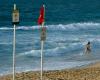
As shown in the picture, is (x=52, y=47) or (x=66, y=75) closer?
(x=66, y=75)

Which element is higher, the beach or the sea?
the beach

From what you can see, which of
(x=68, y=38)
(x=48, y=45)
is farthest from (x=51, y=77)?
(x=68, y=38)

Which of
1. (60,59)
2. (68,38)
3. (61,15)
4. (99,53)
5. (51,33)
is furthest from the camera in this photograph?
(61,15)

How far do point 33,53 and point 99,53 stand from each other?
13.0ft

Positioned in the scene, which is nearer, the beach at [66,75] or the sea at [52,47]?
the beach at [66,75]

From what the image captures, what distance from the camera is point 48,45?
125 feet

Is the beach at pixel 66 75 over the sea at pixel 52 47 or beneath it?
over

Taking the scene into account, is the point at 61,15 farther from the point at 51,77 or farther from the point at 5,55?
the point at 51,77

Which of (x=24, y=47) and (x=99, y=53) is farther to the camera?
(x=24, y=47)

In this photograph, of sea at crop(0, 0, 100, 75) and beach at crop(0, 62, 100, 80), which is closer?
beach at crop(0, 62, 100, 80)

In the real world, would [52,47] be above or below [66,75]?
below

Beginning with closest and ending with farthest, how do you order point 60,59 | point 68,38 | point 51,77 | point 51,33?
1. point 51,77
2. point 60,59
3. point 68,38
4. point 51,33

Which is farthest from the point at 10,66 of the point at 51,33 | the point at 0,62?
the point at 51,33

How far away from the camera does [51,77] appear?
22844 mm
